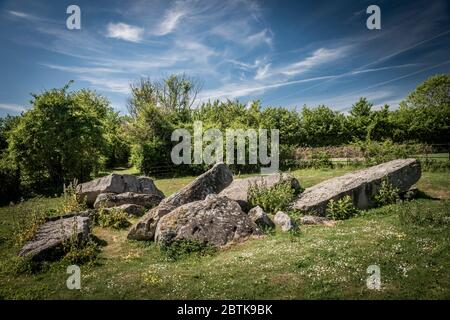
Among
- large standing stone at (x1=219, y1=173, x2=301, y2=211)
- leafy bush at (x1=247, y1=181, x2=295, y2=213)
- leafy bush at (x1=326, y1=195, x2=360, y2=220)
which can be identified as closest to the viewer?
leafy bush at (x1=326, y1=195, x2=360, y2=220)

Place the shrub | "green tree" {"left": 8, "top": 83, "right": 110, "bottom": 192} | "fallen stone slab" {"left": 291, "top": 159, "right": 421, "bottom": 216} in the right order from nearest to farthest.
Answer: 1. the shrub
2. "fallen stone slab" {"left": 291, "top": 159, "right": 421, "bottom": 216}
3. "green tree" {"left": 8, "top": 83, "right": 110, "bottom": 192}

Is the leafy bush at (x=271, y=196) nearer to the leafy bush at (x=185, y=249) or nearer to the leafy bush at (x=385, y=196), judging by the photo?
the leafy bush at (x=385, y=196)

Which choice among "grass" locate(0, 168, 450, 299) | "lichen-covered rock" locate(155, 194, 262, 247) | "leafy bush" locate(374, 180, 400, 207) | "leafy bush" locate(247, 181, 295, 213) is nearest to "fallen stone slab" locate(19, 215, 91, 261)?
"grass" locate(0, 168, 450, 299)

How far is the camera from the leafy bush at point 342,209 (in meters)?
13.0

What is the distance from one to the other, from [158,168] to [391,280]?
29826 mm

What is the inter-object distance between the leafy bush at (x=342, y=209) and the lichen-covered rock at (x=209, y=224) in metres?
4.00

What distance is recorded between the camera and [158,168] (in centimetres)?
3419

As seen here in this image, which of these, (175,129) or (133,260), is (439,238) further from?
(175,129)

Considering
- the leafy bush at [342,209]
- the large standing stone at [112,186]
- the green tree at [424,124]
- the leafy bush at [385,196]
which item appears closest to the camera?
the leafy bush at [342,209]

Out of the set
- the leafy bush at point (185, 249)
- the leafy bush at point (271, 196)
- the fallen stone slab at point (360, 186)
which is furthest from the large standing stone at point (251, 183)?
the leafy bush at point (185, 249)

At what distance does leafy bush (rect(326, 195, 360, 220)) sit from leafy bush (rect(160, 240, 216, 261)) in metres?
6.10

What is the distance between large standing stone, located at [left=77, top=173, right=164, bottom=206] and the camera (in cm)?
1730

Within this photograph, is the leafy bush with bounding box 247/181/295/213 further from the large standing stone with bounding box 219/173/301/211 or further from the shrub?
the shrub
